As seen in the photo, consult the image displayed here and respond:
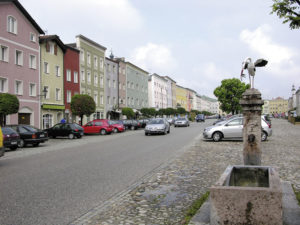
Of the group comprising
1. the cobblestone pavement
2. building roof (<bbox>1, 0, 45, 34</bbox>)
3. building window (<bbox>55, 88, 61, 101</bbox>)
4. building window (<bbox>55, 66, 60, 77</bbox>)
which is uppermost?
building roof (<bbox>1, 0, 45, 34</bbox>)

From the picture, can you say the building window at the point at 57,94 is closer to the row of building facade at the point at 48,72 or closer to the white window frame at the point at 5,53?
the row of building facade at the point at 48,72

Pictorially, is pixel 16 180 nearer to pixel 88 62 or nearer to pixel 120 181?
pixel 120 181

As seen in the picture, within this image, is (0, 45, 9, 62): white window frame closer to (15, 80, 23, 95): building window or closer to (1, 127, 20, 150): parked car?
(15, 80, 23, 95): building window

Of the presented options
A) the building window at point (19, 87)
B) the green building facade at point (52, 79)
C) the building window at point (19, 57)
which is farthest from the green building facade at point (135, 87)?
the building window at point (19, 87)

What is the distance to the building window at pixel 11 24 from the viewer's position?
99.7 ft

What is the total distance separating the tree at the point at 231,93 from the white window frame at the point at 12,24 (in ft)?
168

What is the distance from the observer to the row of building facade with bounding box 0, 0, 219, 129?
99.8 feet

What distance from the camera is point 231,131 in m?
19.7

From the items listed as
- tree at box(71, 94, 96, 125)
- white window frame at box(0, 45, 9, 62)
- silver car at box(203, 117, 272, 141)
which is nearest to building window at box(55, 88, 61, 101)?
tree at box(71, 94, 96, 125)

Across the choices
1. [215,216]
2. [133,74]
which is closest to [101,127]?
[215,216]

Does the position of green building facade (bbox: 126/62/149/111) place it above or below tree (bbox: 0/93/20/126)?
above

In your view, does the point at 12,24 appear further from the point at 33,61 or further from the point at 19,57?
the point at 33,61

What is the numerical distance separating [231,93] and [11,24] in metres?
52.5

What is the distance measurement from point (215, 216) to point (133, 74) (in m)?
66.2
